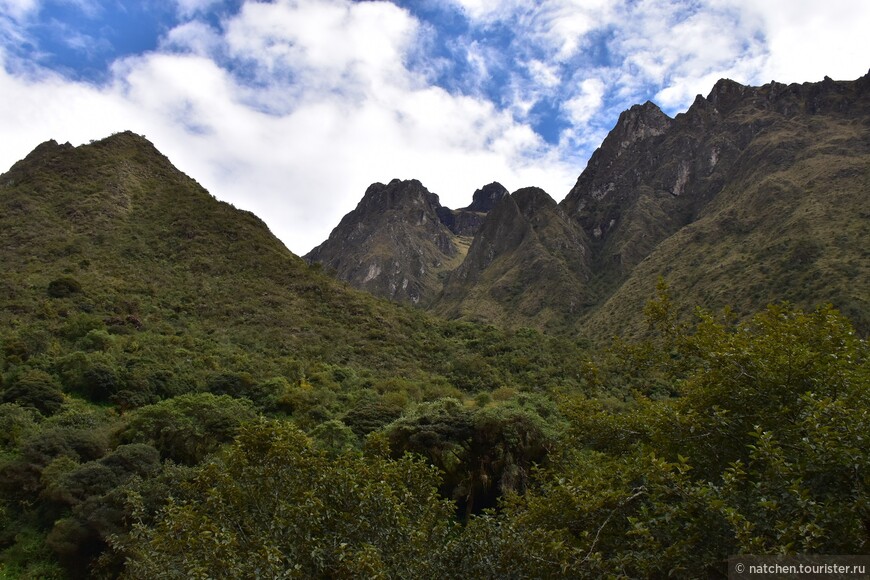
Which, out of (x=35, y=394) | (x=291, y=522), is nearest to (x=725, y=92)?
(x=35, y=394)

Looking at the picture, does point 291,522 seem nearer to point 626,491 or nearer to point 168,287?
point 626,491

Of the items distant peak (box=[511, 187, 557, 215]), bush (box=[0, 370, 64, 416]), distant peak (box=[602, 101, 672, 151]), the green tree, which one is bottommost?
the green tree

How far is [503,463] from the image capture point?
19938 mm

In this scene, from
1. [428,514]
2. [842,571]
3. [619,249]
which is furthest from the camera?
[619,249]

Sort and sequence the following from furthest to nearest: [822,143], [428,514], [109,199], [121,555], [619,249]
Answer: [619,249], [822,143], [109,199], [121,555], [428,514]

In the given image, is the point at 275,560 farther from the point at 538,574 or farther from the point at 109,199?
the point at 109,199

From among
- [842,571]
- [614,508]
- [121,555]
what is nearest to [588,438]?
[614,508]

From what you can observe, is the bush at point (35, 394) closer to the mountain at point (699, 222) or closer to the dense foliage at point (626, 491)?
the dense foliage at point (626, 491)

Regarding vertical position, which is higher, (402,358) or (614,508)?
(402,358)

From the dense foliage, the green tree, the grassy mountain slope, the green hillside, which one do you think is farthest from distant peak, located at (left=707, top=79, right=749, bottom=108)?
the dense foliage

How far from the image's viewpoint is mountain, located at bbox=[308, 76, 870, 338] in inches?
2925

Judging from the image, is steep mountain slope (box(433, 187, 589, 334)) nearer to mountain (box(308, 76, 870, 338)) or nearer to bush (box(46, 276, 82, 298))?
mountain (box(308, 76, 870, 338))

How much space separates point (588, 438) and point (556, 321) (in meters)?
113

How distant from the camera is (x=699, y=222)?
370 ft
